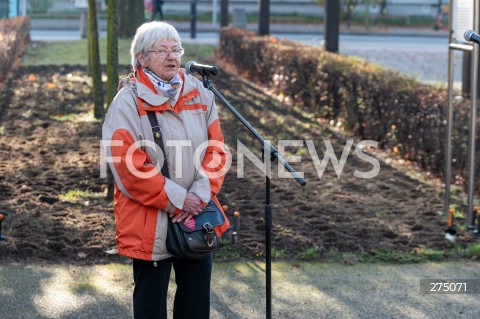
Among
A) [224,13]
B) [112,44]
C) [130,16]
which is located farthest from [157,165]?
[224,13]

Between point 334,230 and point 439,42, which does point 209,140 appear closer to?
point 334,230

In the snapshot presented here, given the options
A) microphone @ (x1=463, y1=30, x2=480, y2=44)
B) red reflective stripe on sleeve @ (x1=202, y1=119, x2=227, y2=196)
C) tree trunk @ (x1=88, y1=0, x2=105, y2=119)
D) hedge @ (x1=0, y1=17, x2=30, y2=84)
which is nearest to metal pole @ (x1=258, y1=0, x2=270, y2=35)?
hedge @ (x1=0, y1=17, x2=30, y2=84)

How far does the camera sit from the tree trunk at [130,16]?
21.3m

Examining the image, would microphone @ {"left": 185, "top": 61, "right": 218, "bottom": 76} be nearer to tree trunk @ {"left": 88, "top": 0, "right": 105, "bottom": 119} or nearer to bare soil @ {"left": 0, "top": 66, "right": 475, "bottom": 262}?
bare soil @ {"left": 0, "top": 66, "right": 475, "bottom": 262}

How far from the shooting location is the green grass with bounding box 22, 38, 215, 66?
18.6m

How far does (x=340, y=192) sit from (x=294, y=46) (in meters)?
7.44

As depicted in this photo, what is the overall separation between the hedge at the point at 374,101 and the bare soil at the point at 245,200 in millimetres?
393

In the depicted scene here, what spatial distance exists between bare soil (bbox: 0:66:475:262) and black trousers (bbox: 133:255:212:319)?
2.17 meters

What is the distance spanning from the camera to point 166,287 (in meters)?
4.38

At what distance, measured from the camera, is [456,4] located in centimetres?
762

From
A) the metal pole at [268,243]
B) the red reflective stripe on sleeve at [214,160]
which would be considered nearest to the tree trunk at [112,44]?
the metal pole at [268,243]

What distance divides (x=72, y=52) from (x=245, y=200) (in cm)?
1264

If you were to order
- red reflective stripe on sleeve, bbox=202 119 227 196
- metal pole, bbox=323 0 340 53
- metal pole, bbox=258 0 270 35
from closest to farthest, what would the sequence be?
red reflective stripe on sleeve, bbox=202 119 227 196 → metal pole, bbox=323 0 340 53 → metal pole, bbox=258 0 270 35

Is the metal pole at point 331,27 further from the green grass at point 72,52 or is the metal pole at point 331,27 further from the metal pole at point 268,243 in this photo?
the metal pole at point 268,243
